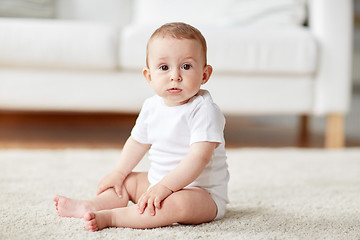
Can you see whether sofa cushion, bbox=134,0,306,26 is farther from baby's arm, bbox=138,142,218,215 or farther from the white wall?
baby's arm, bbox=138,142,218,215

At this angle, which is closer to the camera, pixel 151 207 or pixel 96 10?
pixel 151 207

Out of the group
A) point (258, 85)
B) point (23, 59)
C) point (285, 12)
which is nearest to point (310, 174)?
point (258, 85)

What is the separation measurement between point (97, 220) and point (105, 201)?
0.34 ft

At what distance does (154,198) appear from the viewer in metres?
0.75

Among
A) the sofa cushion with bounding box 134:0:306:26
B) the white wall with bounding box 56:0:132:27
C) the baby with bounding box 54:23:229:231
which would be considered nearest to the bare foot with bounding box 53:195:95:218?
the baby with bounding box 54:23:229:231

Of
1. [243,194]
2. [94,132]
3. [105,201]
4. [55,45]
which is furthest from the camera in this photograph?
[94,132]

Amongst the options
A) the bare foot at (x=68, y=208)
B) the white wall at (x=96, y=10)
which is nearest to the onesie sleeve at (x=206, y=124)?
the bare foot at (x=68, y=208)

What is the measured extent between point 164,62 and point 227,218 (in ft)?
0.98

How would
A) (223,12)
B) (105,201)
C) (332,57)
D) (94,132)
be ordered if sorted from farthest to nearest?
(94,132) → (223,12) → (332,57) → (105,201)

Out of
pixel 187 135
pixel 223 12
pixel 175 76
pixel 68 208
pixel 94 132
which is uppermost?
pixel 223 12

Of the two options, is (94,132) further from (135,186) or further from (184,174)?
(184,174)

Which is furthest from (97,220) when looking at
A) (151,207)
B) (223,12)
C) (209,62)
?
(223,12)

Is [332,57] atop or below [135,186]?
atop

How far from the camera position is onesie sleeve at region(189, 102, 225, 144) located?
0.77m
